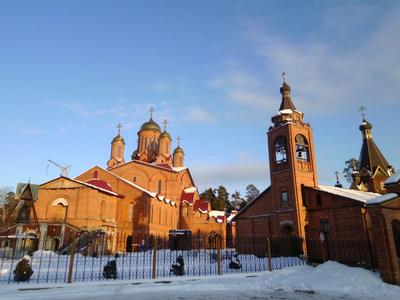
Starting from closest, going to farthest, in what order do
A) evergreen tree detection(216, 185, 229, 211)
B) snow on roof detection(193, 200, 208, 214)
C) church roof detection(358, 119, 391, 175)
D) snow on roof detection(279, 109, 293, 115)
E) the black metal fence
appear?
the black metal fence, snow on roof detection(279, 109, 293, 115), church roof detection(358, 119, 391, 175), snow on roof detection(193, 200, 208, 214), evergreen tree detection(216, 185, 229, 211)

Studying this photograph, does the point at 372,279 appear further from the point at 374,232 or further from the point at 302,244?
the point at 302,244

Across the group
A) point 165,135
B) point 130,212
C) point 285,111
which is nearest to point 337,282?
point 285,111

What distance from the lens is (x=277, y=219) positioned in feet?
80.9

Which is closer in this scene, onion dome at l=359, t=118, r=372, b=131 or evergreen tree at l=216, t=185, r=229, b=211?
onion dome at l=359, t=118, r=372, b=131

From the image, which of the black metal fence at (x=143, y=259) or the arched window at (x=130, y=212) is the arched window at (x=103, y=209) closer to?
the black metal fence at (x=143, y=259)

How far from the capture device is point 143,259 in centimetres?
1623

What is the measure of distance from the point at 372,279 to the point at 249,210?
52.7 feet

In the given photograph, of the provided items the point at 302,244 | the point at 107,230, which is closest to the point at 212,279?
the point at 302,244

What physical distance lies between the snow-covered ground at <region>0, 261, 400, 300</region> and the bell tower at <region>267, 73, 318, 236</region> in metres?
10.6

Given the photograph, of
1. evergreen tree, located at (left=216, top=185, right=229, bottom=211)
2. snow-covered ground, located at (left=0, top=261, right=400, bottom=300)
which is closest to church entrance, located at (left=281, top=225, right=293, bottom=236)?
snow-covered ground, located at (left=0, top=261, right=400, bottom=300)

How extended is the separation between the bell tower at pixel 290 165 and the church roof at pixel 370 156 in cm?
1361

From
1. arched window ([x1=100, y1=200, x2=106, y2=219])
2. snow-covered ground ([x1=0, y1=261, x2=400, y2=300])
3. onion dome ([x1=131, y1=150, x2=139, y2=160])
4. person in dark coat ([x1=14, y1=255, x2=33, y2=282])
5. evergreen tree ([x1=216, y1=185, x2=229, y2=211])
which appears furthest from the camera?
evergreen tree ([x1=216, y1=185, x2=229, y2=211])

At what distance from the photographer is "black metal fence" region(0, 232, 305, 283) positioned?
13.7 metres

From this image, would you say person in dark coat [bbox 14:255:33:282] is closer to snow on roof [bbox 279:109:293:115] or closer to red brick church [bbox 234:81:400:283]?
red brick church [bbox 234:81:400:283]
